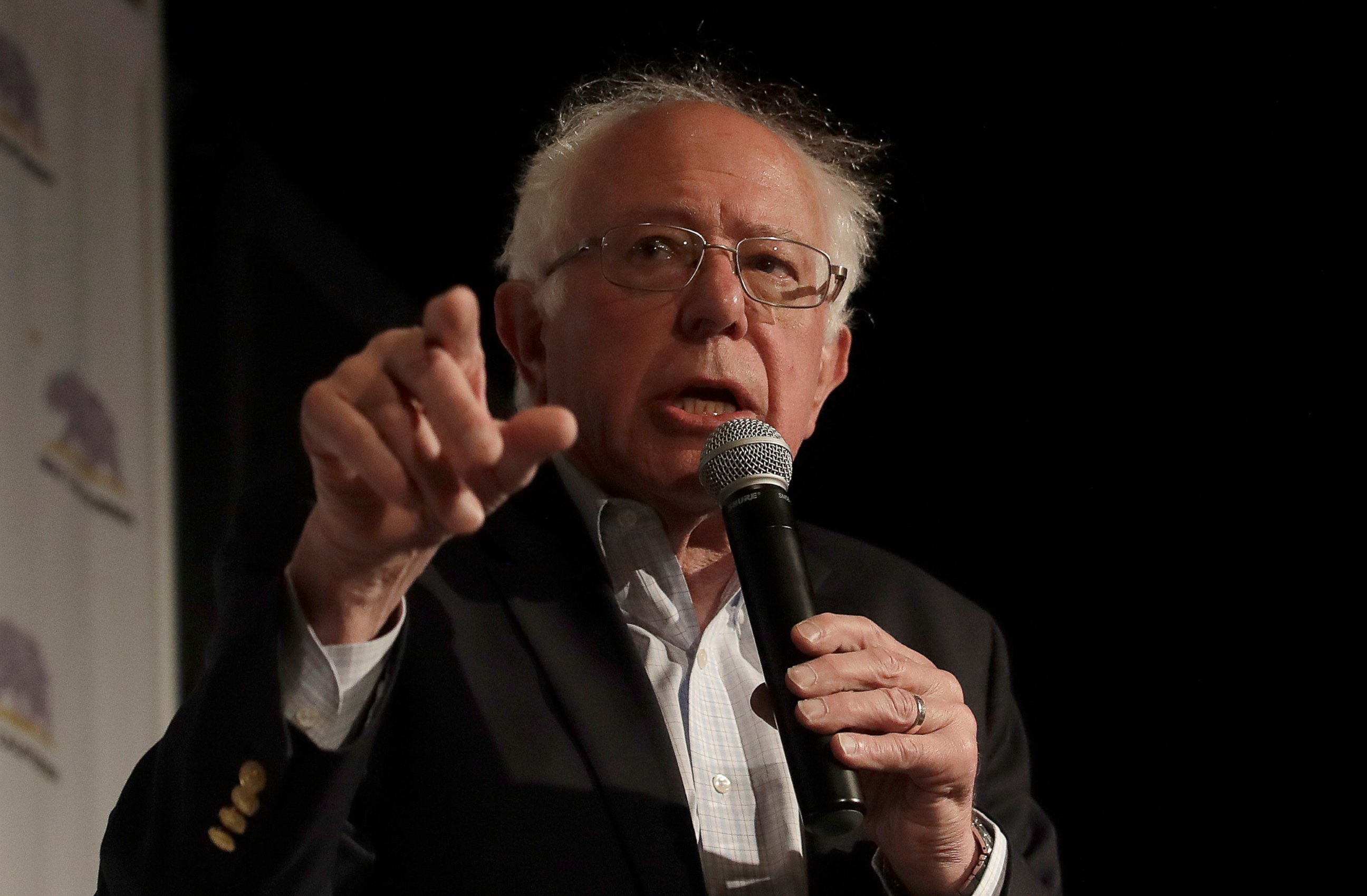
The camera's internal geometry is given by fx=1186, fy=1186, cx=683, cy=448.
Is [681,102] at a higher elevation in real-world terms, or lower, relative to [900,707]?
higher

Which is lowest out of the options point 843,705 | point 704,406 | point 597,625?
point 843,705

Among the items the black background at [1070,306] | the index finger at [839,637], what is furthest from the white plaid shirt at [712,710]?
the black background at [1070,306]

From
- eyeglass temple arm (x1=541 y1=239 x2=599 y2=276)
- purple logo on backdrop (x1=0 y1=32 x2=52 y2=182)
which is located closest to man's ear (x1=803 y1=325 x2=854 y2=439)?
eyeglass temple arm (x1=541 y1=239 x2=599 y2=276)

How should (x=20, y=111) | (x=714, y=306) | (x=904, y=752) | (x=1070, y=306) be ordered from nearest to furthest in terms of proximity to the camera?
(x=904, y=752) → (x=714, y=306) → (x=1070, y=306) → (x=20, y=111)

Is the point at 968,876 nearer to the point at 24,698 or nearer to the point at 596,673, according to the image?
the point at 596,673

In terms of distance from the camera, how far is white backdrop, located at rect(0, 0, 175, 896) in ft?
9.62

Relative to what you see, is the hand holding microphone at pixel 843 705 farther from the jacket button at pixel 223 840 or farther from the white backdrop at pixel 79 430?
the white backdrop at pixel 79 430

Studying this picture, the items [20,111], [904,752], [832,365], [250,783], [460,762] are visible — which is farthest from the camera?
[20,111]

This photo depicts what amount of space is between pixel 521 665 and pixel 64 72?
104 inches

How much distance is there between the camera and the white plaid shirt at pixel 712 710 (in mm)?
1474

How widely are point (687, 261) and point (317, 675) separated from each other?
0.89m

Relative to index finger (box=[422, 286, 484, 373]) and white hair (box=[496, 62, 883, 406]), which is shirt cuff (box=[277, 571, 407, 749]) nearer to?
index finger (box=[422, 286, 484, 373])

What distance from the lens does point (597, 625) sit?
1558 millimetres

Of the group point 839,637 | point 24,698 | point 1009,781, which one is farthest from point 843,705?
point 24,698
